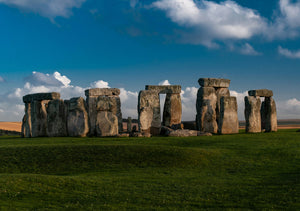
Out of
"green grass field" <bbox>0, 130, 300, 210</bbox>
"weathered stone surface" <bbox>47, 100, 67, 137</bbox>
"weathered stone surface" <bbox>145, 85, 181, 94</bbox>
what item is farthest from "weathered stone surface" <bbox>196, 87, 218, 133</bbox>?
"weathered stone surface" <bbox>47, 100, 67, 137</bbox>

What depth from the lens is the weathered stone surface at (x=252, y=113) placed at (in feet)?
105

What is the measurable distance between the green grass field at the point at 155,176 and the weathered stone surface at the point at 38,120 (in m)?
12.1

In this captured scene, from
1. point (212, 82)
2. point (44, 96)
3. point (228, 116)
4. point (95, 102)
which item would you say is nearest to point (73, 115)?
point (95, 102)

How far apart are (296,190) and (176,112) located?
75.5ft

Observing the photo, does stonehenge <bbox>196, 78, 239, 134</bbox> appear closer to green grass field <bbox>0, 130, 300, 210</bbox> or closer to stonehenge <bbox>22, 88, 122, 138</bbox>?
green grass field <bbox>0, 130, 300, 210</bbox>

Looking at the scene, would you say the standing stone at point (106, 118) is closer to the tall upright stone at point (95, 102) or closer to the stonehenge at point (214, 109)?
the tall upright stone at point (95, 102)

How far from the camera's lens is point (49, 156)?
64.4 feet

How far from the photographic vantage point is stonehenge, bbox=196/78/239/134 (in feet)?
102

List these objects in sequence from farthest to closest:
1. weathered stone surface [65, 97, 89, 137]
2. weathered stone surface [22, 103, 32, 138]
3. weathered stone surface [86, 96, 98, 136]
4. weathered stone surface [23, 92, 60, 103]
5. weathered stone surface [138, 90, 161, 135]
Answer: weathered stone surface [22, 103, 32, 138] < weathered stone surface [23, 92, 60, 103] < weathered stone surface [86, 96, 98, 136] < weathered stone surface [65, 97, 89, 137] < weathered stone surface [138, 90, 161, 135]

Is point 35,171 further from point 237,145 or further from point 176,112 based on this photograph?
point 176,112

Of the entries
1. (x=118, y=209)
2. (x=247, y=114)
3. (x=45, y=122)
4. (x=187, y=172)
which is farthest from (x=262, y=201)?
(x=45, y=122)

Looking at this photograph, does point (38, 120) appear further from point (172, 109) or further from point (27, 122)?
point (172, 109)

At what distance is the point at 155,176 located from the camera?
15422 millimetres

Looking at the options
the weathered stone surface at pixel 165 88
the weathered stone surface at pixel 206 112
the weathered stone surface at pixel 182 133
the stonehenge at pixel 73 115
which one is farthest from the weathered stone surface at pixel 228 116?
the stonehenge at pixel 73 115
